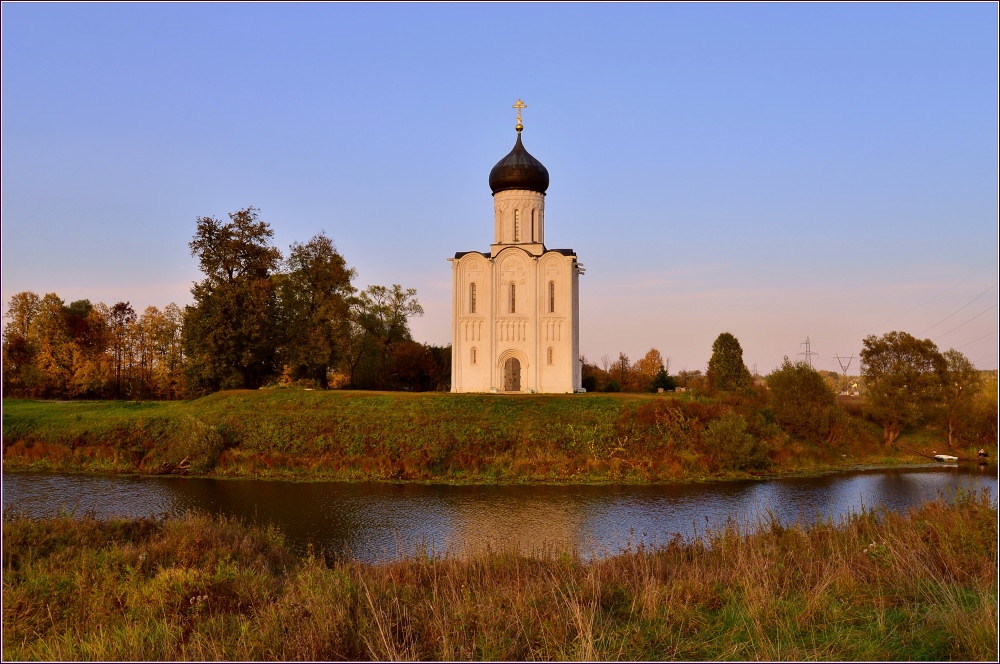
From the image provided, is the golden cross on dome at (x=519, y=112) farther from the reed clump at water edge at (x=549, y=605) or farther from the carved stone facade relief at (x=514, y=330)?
the reed clump at water edge at (x=549, y=605)

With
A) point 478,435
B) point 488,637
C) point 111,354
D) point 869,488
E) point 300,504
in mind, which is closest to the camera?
point 488,637

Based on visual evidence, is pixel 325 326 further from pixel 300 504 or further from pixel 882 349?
pixel 882 349

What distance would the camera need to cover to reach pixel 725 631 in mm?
6820

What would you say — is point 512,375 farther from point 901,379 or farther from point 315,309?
point 901,379

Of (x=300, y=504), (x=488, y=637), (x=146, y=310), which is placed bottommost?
(x=300, y=504)

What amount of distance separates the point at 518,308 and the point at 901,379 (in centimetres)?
2553

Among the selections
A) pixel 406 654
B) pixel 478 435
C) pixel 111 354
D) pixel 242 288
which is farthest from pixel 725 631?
pixel 111 354

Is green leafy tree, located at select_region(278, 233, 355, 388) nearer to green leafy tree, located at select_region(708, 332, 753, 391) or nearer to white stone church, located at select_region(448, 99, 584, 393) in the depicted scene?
white stone church, located at select_region(448, 99, 584, 393)

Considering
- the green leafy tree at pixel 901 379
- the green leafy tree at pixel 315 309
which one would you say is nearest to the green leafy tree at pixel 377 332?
the green leafy tree at pixel 315 309

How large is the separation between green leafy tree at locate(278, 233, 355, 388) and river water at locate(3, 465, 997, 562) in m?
13.8

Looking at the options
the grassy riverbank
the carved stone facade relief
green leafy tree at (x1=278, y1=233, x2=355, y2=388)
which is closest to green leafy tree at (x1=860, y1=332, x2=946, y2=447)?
the grassy riverbank

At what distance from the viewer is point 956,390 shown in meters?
11.5

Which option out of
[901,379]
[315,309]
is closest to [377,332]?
[315,309]

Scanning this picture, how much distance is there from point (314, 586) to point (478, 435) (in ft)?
66.1
